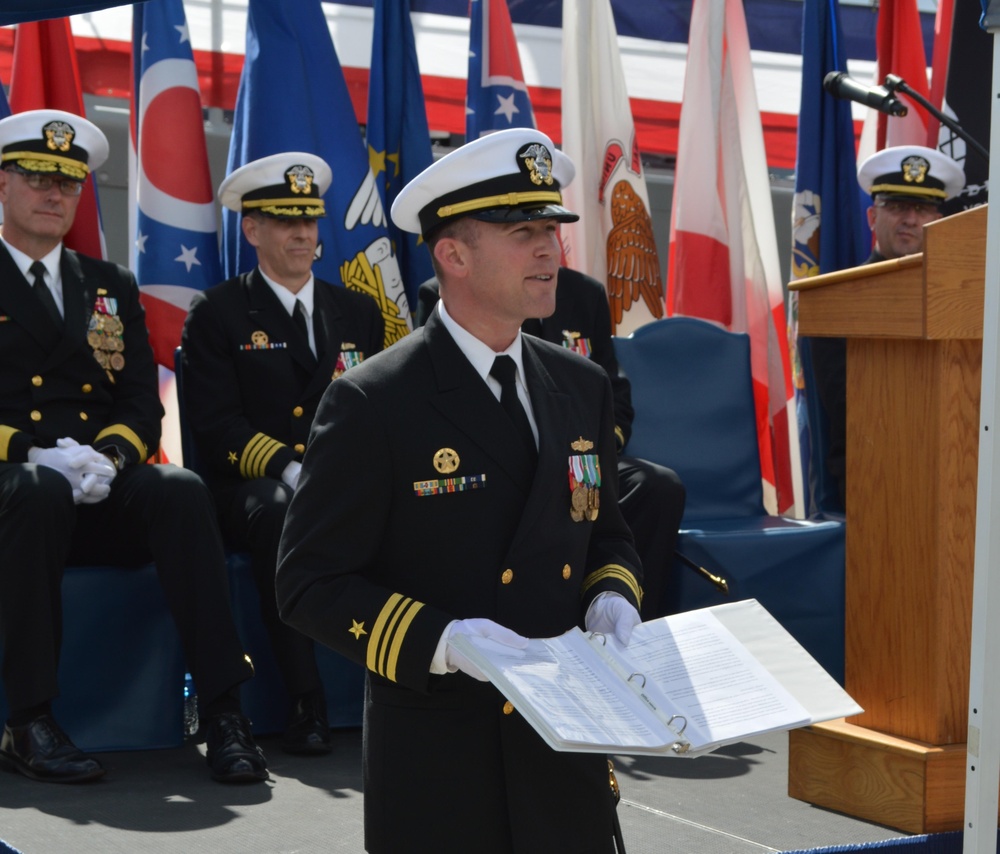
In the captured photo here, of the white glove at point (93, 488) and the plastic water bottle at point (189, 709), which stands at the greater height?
the white glove at point (93, 488)

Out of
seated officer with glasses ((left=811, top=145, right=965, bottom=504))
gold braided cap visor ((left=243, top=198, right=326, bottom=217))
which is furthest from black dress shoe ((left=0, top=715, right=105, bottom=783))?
seated officer with glasses ((left=811, top=145, right=965, bottom=504))

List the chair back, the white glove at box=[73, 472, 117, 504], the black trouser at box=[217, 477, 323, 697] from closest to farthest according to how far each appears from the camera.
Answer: the white glove at box=[73, 472, 117, 504] → the black trouser at box=[217, 477, 323, 697] → the chair back

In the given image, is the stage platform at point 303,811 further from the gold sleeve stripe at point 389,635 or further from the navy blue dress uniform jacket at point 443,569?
the gold sleeve stripe at point 389,635

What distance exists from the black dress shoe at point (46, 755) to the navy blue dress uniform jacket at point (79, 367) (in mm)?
712

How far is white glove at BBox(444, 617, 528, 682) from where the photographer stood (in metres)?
1.61

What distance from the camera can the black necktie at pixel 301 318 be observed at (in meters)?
4.17

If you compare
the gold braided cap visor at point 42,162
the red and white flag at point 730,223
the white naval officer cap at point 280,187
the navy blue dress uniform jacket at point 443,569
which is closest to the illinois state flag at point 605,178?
the red and white flag at point 730,223

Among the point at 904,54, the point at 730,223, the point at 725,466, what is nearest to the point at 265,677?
the point at 725,466

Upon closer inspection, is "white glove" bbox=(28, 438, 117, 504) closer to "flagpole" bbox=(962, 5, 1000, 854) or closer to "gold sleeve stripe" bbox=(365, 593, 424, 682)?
"gold sleeve stripe" bbox=(365, 593, 424, 682)

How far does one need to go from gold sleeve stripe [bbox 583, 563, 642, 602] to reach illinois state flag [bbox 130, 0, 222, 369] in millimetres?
3074

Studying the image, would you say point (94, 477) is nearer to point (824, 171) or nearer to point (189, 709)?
point (189, 709)

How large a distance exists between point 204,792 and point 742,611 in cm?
171

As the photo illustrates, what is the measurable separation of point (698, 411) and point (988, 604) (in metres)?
2.89

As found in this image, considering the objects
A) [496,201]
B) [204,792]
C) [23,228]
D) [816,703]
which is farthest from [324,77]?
[816,703]
